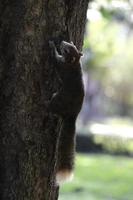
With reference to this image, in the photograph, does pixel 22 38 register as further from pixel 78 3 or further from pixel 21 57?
pixel 78 3

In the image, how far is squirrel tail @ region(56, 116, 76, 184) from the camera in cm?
273

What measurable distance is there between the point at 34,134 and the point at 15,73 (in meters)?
0.25

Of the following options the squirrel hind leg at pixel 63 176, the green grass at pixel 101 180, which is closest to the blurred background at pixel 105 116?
the green grass at pixel 101 180

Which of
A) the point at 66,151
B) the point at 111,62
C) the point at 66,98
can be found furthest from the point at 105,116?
the point at 66,98

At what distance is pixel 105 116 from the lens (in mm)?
25688

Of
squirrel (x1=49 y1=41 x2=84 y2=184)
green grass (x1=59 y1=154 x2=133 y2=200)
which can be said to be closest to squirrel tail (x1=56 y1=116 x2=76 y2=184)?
squirrel (x1=49 y1=41 x2=84 y2=184)

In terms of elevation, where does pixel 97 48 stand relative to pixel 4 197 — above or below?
above

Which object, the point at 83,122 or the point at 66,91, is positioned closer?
the point at 66,91

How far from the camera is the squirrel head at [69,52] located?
8.73ft

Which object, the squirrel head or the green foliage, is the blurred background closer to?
the green foliage

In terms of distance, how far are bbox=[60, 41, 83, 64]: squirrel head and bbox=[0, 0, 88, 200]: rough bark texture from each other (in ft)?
0.11

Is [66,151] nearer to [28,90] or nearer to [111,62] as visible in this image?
[28,90]

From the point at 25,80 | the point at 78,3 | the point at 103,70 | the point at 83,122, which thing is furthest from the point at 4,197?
the point at 83,122

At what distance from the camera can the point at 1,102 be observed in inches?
107
